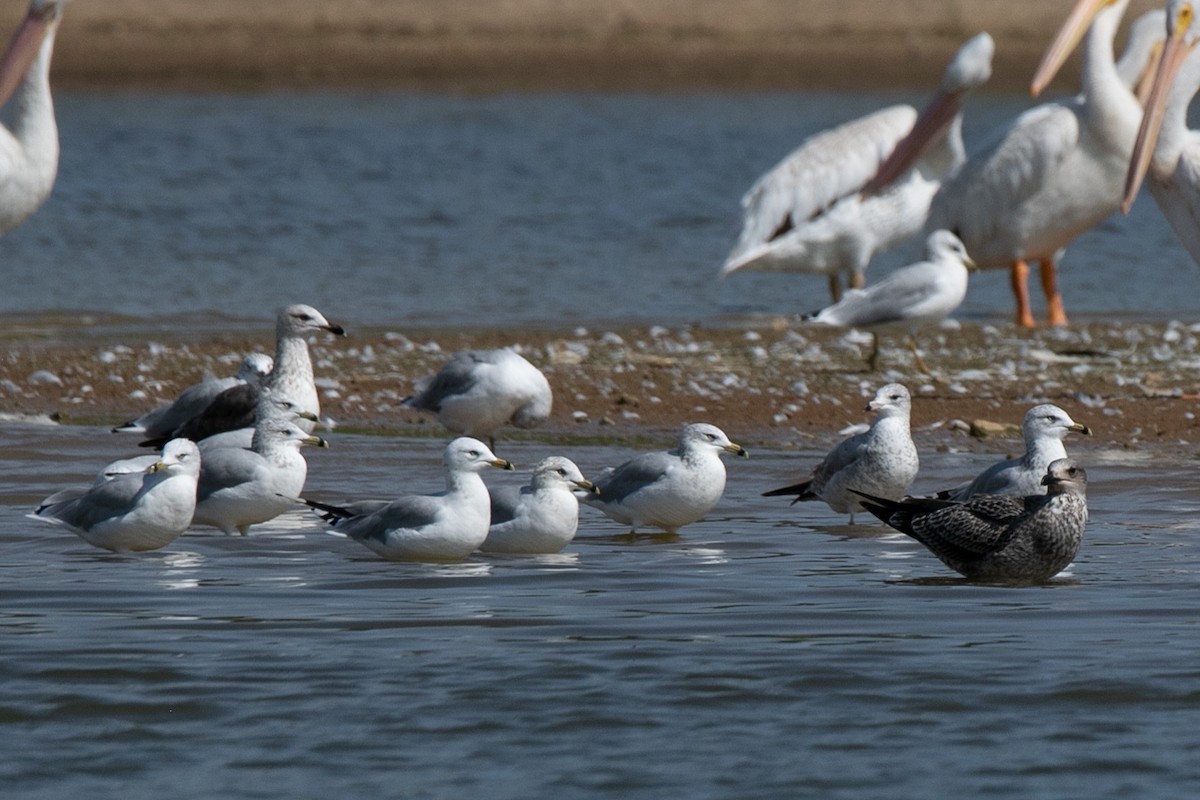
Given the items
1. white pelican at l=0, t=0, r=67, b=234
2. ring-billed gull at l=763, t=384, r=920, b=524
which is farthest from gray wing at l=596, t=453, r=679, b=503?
white pelican at l=0, t=0, r=67, b=234

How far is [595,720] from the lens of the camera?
17.0 feet

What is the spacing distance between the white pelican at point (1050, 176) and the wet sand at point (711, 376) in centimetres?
78

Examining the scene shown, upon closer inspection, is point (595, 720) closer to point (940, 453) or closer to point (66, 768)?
point (66, 768)

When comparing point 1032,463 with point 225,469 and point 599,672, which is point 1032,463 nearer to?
point 599,672

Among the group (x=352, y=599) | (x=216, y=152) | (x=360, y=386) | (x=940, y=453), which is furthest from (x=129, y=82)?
(x=352, y=599)

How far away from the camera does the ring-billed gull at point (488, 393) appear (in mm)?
8969

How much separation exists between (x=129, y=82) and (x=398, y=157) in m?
11.4

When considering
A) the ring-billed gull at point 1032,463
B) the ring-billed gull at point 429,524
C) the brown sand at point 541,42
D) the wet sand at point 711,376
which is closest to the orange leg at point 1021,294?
the wet sand at point 711,376

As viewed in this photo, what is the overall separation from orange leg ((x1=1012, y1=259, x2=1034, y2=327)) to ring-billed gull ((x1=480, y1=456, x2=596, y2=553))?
22.5ft

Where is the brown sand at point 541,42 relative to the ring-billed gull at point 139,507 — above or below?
above

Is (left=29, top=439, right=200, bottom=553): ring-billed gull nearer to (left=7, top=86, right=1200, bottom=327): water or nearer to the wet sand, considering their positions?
the wet sand

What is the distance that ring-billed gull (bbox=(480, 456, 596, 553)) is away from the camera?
23.4ft

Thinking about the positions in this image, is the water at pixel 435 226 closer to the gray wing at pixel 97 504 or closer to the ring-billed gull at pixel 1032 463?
the ring-billed gull at pixel 1032 463

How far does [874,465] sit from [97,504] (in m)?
2.72
